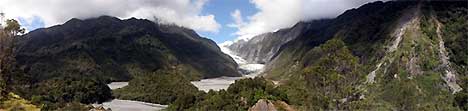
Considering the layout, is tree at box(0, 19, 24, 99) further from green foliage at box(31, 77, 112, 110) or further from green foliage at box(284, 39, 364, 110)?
green foliage at box(31, 77, 112, 110)

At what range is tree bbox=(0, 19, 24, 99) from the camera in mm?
65125

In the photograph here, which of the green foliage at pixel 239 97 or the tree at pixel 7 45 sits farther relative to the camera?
the green foliage at pixel 239 97

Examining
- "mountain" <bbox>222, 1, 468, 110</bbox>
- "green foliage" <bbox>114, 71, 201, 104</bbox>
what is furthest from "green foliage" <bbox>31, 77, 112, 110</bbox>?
"mountain" <bbox>222, 1, 468, 110</bbox>

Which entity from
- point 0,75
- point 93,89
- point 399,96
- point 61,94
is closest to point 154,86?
point 93,89

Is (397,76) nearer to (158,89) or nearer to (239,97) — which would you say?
(239,97)

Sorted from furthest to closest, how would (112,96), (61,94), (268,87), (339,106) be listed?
(112,96), (61,94), (268,87), (339,106)

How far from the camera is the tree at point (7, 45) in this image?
65.1 metres

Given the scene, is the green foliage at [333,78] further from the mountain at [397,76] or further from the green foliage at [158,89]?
the green foliage at [158,89]

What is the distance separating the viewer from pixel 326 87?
50469mm

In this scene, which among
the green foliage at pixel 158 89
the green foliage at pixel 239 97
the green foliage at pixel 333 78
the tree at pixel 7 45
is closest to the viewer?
the green foliage at pixel 333 78

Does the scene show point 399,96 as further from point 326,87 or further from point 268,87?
point 268,87

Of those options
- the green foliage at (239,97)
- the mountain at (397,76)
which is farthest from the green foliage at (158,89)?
the mountain at (397,76)

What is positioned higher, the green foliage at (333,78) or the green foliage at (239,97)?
the green foliage at (333,78)

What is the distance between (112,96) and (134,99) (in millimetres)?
8961
